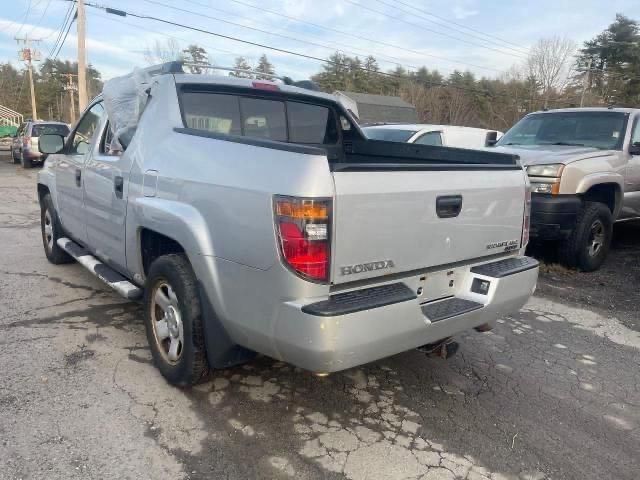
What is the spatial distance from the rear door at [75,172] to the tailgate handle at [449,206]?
10.5 feet

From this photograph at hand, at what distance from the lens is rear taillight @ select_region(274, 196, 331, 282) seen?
2.32m

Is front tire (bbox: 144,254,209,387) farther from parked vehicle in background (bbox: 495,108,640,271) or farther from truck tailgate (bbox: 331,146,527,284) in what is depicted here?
parked vehicle in background (bbox: 495,108,640,271)

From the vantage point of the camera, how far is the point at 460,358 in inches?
153

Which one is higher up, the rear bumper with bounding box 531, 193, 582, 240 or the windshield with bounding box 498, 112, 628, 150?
the windshield with bounding box 498, 112, 628, 150

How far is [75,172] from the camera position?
468cm

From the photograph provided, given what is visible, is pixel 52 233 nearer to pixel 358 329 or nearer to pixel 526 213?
pixel 358 329

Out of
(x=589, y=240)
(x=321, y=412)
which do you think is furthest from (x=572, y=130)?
(x=321, y=412)

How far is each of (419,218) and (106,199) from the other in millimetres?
2494

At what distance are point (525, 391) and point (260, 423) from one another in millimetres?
1758

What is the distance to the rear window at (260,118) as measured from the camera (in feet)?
12.0

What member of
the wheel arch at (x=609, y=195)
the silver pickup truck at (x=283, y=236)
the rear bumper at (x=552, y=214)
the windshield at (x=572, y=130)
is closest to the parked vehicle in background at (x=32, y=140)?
the windshield at (x=572, y=130)

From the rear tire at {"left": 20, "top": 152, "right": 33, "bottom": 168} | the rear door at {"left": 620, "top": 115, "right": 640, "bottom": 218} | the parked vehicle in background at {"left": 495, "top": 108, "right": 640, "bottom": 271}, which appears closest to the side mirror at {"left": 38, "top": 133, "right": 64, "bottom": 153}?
the parked vehicle in background at {"left": 495, "top": 108, "right": 640, "bottom": 271}

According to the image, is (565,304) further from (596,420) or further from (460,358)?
(596,420)

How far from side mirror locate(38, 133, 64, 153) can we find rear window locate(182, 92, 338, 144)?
2.35 m
